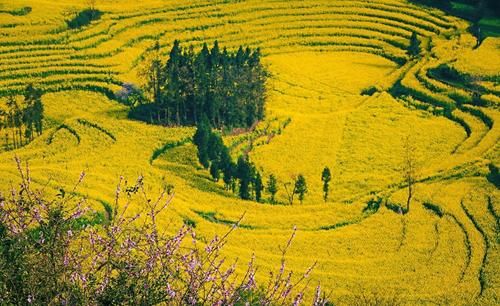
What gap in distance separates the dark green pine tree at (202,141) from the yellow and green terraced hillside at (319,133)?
99 centimetres

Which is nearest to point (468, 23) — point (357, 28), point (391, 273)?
point (357, 28)

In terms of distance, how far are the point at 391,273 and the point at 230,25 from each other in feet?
173

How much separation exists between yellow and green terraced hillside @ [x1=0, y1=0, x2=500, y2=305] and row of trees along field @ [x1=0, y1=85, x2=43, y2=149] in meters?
1.03

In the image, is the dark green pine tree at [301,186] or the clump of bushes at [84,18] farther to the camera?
the clump of bushes at [84,18]

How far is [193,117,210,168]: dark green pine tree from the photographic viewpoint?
62.0 meters

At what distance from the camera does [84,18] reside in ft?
290

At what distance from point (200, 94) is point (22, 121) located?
53.7ft

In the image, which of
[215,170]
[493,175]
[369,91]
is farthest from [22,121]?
[493,175]

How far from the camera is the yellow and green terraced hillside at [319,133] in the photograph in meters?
49.5

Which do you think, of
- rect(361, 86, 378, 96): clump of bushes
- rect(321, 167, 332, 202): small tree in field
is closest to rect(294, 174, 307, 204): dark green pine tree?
rect(321, 167, 332, 202): small tree in field

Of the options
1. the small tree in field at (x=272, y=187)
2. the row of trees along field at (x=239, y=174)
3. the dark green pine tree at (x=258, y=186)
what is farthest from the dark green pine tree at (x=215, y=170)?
the small tree in field at (x=272, y=187)

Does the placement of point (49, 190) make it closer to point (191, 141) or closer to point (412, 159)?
point (191, 141)

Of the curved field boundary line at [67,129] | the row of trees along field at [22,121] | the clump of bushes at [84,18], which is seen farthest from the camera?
the clump of bushes at [84,18]

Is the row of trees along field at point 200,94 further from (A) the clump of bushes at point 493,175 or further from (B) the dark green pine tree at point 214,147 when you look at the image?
(A) the clump of bushes at point 493,175
